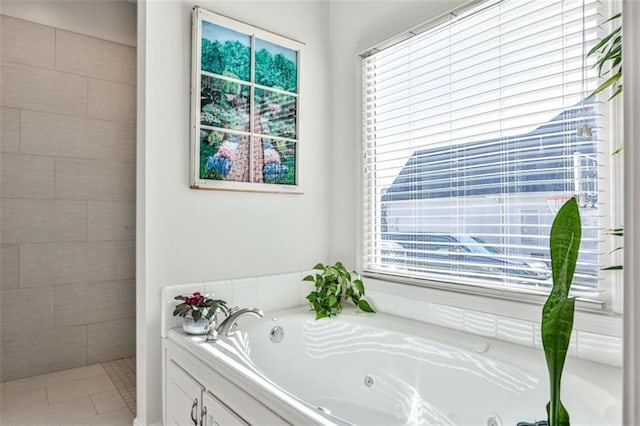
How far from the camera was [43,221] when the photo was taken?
9.44 feet

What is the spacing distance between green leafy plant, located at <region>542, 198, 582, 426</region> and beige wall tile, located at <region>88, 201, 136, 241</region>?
3.16 m

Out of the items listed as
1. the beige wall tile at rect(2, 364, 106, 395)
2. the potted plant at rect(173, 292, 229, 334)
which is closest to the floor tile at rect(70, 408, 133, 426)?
the beige wall tile at rect(2, 364, 106, 395)

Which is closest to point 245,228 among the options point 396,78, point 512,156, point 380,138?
point 380,138

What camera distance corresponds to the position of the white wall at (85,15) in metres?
2.83

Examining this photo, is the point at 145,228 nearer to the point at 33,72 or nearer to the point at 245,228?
the point at 245,228

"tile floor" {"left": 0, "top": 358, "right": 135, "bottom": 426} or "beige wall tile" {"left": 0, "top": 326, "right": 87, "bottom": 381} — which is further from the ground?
"beige wall tile" {"left": 0, "top": 326, "right": 87, "bottom": 381}

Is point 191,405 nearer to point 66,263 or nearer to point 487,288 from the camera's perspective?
point 487,288

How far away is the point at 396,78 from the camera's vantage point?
231 cm

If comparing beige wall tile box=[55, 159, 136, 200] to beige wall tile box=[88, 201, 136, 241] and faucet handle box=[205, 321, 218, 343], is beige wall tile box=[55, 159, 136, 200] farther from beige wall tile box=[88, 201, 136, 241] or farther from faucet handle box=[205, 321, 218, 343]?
faucet handle box=[205, 321, 218, 343]

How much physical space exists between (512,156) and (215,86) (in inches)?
60.7

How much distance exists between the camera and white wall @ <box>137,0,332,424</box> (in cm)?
198

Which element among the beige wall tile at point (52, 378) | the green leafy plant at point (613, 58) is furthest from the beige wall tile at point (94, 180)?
the green leafy plant at point (613, 58)

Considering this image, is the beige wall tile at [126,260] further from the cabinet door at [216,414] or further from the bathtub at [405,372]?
the cabinet door at [216,414]

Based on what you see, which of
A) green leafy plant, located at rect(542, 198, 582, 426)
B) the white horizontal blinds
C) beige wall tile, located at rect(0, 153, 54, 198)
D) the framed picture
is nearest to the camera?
green leafy plant, located at rect(542, 198, 582, 426)
